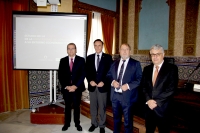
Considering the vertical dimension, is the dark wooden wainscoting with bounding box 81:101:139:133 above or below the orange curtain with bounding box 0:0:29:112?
below

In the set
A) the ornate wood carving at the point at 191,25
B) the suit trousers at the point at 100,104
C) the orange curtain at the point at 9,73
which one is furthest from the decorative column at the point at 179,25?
the orange curtain at the point at 9,73

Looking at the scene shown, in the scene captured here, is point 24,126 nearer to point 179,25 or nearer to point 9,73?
point 9,73

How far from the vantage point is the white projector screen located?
307 cm

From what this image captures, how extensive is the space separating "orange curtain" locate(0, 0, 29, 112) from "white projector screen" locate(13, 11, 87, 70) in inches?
18.0

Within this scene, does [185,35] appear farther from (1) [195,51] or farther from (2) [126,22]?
(2) [126,22]

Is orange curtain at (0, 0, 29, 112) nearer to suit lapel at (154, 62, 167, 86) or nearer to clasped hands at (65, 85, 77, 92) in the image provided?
clasped hands at (65, 85, 77, 92)

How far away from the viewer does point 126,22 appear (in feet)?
18.1

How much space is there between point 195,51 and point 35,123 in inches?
165

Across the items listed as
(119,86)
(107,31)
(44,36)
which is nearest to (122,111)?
(119,86)

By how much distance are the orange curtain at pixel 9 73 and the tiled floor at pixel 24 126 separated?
305 millimetres

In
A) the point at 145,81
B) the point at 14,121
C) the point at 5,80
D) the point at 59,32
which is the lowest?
the point at 14,121

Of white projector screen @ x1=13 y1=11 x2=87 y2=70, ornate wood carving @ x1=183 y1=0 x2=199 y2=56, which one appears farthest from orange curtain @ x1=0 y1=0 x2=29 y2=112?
ornate wood carving @ x1=183 y1=0 x2=199 y2=56

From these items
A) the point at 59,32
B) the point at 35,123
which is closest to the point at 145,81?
the point at 59,32

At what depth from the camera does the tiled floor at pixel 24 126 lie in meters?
2.66
